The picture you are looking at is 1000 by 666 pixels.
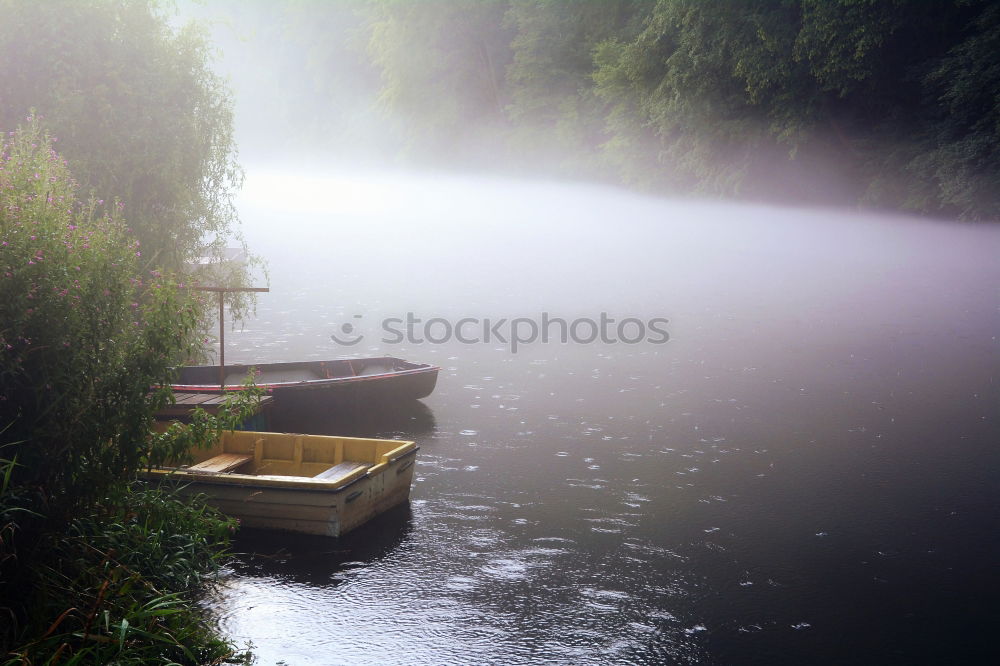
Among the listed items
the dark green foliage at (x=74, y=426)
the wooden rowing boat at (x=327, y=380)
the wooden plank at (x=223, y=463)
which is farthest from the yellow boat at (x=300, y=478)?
the wooden rowing boat at (x=327, y=380)

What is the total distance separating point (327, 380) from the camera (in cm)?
1725

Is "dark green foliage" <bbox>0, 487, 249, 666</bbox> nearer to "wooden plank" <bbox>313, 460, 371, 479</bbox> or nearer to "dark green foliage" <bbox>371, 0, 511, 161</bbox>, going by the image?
"wooden plank" <bbox>313, 460, 371, 479</bbox>

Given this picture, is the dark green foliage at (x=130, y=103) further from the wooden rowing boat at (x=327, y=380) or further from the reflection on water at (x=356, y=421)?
the reflection on water at (x=356, y=421)

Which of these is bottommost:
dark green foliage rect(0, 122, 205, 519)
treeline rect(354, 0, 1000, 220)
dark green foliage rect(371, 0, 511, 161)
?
dark green foliage rect(0, 122, 205, 519)

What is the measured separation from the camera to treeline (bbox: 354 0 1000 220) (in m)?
30.9

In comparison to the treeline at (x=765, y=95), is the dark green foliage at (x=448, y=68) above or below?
above

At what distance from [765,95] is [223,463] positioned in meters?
30.2

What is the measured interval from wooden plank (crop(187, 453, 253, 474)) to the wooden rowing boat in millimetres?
2804

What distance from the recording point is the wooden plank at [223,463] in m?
12.2

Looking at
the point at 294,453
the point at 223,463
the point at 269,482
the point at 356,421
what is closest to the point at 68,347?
the point at 269,482

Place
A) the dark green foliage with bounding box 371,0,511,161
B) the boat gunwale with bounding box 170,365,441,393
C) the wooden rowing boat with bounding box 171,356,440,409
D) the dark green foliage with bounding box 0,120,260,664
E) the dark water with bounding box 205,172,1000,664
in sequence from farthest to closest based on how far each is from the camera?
the dark green foliage with bounding box 371,0,511,161 → the wooden rowing boat with bounding box 171,356,440,409 → the boat gunwale with bounding box 170,365,441,393 → the dark water with bounding box 205,172,1000,664 → the dark green foliage with bounding box 0,120,260,664

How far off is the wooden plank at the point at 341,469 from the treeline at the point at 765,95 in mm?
24725

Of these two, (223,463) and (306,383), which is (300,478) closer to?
(223,463)

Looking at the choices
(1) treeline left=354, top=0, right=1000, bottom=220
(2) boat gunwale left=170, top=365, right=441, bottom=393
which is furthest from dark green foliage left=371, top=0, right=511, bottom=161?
(2) boat gunwale left=170, top=365, right=441, bottom=393
